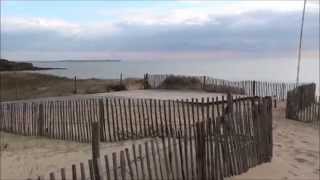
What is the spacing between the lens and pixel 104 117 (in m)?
14.2

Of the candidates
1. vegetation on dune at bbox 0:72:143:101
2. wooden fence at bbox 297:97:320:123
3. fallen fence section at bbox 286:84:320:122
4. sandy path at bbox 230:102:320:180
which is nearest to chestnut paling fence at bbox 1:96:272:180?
sandy path at bbox 230:102:320:180

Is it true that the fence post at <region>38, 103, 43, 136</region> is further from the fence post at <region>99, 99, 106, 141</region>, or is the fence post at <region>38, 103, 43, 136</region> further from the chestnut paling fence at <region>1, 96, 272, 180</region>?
the fence post at <region>99, 99, 106, 141</region>

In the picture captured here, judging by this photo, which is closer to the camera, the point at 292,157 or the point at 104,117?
the point at 292,157

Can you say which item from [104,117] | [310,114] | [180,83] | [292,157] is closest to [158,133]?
[104,117]

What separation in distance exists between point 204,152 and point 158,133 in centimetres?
476

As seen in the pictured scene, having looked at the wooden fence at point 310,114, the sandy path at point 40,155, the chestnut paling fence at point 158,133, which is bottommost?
the sandy path at point 40,155

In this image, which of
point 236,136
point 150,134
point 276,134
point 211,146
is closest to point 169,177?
point 211,146

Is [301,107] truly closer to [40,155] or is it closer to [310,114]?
[310,114]

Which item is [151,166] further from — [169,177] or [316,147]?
[316,147]

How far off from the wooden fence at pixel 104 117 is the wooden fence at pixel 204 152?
2.77 m

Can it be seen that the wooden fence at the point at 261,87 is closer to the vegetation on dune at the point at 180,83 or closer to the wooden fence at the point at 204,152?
the vegetation on dune at the point at 180,83

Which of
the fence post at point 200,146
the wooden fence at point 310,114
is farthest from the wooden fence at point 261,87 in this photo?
the fence post at point 200,146

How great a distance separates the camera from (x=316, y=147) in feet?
42.9

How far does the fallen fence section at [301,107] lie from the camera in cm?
1881
